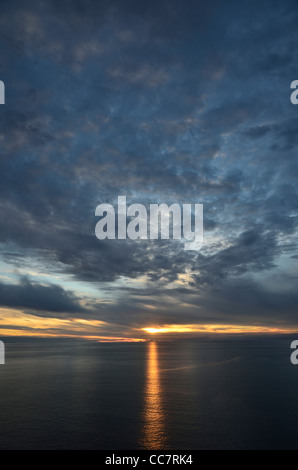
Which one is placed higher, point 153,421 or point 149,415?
point 153,421

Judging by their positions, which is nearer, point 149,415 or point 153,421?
point 153,421

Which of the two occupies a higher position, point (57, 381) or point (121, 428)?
point (121, 428)

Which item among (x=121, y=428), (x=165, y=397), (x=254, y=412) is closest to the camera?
(x=121, y=428)

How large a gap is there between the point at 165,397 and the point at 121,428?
63.7 ft

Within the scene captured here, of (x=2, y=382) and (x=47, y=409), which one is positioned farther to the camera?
(x=2, y=382)
